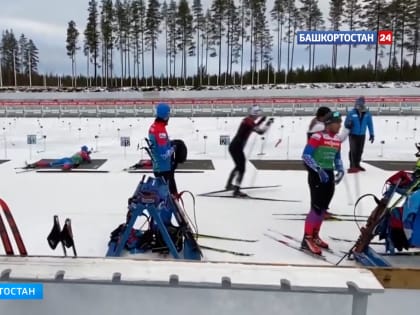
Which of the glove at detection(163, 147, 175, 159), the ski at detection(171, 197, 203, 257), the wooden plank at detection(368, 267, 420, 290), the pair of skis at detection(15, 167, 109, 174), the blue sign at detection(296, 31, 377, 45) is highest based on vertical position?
the blue sign at detection(296, 31, 377, 45)

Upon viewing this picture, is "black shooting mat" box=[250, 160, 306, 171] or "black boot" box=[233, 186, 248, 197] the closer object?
"black boot" box=[233, 186, 248, 197]

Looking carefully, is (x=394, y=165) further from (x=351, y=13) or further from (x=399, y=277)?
(x=351, y=13)

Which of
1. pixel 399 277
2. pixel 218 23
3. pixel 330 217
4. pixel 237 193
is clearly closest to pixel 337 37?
pixel 218 23

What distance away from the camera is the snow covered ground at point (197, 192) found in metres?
4.98

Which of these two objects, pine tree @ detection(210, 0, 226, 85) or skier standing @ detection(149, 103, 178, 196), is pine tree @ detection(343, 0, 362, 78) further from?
skier standing @ detection(149, 103, 178, 196)

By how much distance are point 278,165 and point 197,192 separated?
12.6 feet

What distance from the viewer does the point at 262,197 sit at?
7285 millimetres

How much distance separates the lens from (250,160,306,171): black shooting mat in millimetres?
10391

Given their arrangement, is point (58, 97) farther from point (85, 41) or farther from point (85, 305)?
point (85, 305)

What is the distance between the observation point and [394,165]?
35.0ft

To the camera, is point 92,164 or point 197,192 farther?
point 92,164

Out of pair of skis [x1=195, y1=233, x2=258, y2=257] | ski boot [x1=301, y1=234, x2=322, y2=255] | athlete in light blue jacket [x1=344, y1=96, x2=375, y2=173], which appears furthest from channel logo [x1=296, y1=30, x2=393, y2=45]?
ski boot [x1=301, y1=234, x2=322, y2=255]

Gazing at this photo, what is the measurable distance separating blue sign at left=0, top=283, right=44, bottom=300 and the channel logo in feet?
134

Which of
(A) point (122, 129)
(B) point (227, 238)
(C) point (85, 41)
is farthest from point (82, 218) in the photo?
(C) point (85, 41)
